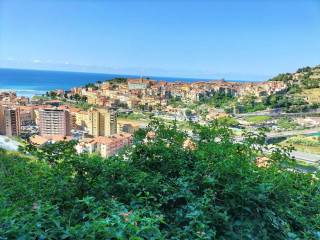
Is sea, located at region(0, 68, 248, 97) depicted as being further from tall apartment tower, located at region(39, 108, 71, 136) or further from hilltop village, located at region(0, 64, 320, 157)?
tall apartment tower, located at region(39, 108, 71, 136)

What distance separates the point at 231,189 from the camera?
104 centimetres

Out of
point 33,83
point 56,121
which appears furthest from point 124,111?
point 33,83

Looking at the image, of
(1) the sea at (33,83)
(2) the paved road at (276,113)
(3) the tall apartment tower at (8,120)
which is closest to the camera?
(3) the tall apartment tower at (8,120)

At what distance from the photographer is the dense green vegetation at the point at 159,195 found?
69cm

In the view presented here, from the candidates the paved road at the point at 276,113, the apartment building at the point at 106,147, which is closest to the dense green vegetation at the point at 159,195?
the apartment building at the point at 106,147

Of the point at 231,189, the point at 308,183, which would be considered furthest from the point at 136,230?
the point at 308,183

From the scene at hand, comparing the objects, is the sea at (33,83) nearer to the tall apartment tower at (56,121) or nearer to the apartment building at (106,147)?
the tall apartment tower at (56,121)

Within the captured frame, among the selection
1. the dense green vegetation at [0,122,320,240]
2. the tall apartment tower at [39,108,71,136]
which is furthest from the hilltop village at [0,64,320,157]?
the dense green vegetation at [0,122,320,240]

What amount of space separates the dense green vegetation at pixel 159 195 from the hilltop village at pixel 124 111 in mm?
316

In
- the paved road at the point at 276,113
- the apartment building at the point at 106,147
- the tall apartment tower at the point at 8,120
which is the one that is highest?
the apartment building at the point at 106,147

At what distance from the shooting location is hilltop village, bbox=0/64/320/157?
2902 millimetres

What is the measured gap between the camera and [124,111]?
57.3ft

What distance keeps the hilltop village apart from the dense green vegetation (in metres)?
0.32

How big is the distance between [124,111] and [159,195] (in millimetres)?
16640
